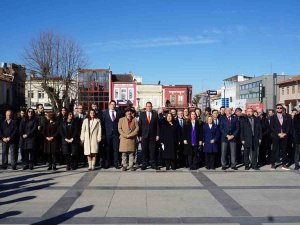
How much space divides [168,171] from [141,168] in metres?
0.95

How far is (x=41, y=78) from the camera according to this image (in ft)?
120

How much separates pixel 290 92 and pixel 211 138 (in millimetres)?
61098

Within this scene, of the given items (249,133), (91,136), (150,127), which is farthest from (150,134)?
(249,133)

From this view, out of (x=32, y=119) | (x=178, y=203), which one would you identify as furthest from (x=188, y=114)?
(x=178, y=203)

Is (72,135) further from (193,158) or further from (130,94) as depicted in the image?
(130,94)

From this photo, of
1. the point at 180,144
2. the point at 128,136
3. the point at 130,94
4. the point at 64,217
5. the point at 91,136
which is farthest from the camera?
the point at 130,94

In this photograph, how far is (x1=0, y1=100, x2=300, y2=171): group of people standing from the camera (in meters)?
11.9

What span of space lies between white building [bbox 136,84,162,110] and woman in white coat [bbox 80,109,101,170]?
210ft

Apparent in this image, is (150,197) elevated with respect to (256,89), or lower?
lower

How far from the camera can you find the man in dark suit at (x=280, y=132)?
1222cm

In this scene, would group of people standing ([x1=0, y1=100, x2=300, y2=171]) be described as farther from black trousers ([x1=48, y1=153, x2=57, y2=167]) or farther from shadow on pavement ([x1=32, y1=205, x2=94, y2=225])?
shadow on pavement ([x1=32, y1=205, x2=94, y2=225])

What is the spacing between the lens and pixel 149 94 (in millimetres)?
77688

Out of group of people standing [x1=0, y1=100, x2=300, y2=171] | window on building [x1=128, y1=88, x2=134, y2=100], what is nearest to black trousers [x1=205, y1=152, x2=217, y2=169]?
group of people standing [x1=0, y1=100, x2=300, y2=171]

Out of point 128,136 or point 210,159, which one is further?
point 210,159
